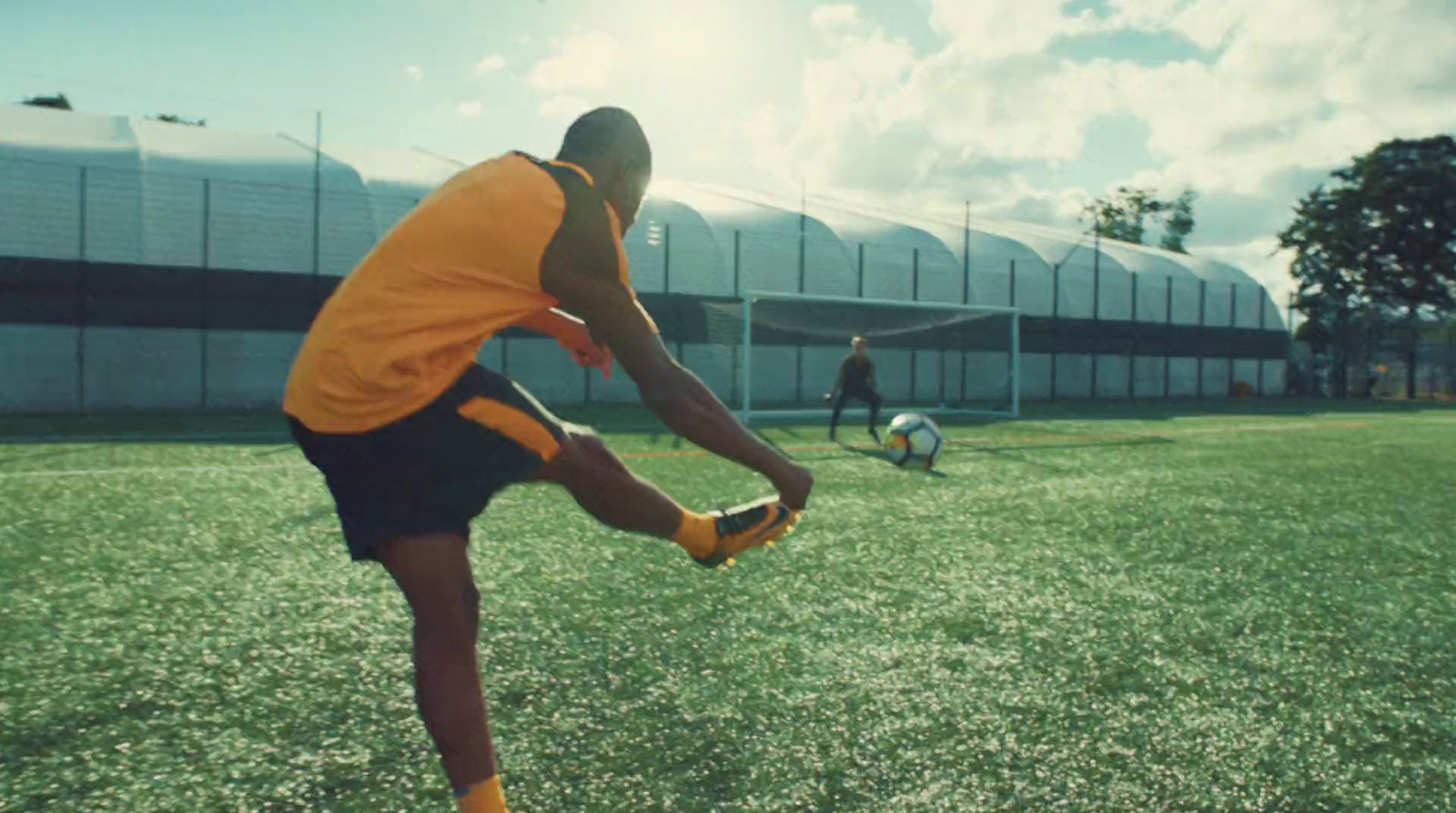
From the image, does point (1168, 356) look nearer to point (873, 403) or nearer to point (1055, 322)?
point (1055, 322)

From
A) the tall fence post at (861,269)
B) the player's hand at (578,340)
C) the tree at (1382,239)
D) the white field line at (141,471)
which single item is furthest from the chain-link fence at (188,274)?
the tree at (1382,239)

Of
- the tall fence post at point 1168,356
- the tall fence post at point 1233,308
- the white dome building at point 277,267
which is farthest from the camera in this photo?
the tall fence post at point 1233,308

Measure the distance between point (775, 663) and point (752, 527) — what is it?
127 cm

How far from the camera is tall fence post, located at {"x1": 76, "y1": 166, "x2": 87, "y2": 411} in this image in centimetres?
1709

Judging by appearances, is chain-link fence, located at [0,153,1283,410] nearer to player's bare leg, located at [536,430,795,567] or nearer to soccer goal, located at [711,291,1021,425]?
soccer goal, located at [711,291,1021,425]

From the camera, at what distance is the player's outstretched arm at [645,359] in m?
1.83

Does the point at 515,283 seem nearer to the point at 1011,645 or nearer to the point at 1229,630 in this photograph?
the point at 1011,645

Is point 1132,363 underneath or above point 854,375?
above

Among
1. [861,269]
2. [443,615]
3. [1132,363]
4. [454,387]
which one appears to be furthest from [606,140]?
[1132,363]

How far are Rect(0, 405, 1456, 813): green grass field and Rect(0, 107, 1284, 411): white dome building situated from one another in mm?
12585

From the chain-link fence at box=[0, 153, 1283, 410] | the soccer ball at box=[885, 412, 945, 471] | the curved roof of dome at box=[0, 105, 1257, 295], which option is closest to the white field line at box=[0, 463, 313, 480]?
the soccer ball at box=[885, 412, 945, 471]

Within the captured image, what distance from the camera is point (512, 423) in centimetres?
197

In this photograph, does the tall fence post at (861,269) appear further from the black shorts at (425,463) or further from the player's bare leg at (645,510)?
the black shorts at (425,463)

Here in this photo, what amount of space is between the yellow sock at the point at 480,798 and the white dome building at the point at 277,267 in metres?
18.7
